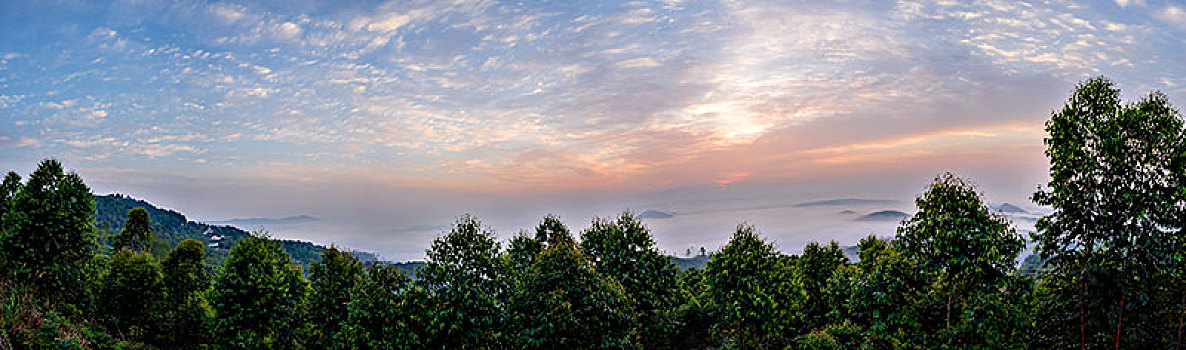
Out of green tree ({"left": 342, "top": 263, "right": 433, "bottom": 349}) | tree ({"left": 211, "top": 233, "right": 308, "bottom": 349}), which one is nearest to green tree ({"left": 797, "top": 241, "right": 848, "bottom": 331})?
green tree ({"left": 342, "top": 263, "right": 433, "bottom": 349})

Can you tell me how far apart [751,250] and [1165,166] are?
1125 cm

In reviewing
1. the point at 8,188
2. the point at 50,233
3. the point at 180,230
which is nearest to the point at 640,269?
the point at 50,233

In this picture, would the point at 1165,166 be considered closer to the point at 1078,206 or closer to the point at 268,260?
the point at 1078,206

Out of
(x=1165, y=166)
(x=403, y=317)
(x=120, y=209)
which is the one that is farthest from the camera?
(x=120, y=209)

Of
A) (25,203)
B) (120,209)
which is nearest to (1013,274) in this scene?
(25,203)

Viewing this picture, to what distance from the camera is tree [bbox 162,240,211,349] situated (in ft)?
105

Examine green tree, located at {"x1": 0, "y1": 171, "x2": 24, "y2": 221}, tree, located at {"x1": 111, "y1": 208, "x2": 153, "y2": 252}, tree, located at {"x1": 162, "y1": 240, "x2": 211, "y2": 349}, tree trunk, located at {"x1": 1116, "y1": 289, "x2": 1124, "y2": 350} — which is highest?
green tree, located at {"x1": 0, "y1": 171, "x2": 24, "y2": 221}

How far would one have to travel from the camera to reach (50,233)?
28.2 m

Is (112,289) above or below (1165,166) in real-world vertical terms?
below

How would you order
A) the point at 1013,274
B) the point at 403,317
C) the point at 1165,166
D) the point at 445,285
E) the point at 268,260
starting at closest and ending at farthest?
the point at 1165,166
the point at 1013,274
the point at 445,285
the point at 403,317
the point at 268,260

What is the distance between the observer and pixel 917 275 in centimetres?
1528

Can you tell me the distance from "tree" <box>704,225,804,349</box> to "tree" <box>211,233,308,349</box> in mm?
20835

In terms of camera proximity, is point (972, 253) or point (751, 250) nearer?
point (972, 253)

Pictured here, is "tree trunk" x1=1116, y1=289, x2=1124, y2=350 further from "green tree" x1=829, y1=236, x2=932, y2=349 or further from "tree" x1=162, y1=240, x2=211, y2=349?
"tree" x1=162, y1=240, x2=211, y2=349
